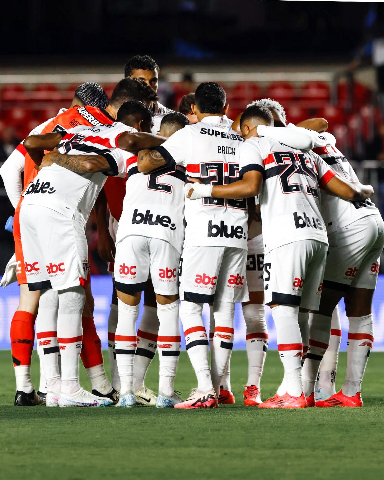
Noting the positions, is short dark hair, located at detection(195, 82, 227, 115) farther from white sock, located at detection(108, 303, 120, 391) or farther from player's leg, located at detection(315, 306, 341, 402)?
player's leg, located at detection(315, 306, 341, 402)

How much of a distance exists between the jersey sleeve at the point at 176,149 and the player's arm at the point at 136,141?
6 cm

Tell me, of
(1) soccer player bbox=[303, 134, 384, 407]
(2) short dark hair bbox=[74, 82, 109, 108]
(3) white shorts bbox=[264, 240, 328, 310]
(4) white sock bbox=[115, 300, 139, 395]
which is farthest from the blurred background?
(4) white sock bbox=[115, 300, 139, 395]

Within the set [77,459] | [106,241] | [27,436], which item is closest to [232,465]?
[77,459]

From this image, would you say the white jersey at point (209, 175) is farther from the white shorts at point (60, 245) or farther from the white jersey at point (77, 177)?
the white shorts at point (60, 245)

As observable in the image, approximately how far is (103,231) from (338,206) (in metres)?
1.58

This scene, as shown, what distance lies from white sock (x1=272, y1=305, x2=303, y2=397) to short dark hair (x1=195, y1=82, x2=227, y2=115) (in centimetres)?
130

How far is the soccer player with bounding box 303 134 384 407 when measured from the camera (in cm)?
572

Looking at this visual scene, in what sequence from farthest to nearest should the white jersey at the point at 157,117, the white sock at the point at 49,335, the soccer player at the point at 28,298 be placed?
the white jersey at the point at 157,117
the soccer player at the point at 28,298
the white sock at the point at 49,335

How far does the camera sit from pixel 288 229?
17.5 feet

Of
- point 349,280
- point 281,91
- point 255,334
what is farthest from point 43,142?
point 281,91

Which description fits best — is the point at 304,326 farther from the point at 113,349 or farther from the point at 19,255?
the point at 19,255

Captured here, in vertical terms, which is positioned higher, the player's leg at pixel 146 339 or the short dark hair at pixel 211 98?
the short dark hair at pixel 211 98

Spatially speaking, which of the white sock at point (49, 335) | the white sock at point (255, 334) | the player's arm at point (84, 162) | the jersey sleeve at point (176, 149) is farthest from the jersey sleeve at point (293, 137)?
the white sock at point (49, 335)

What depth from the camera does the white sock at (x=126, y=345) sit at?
5.45 meters
